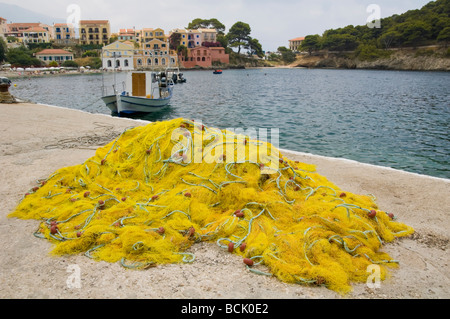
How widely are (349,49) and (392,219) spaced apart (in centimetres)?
11463

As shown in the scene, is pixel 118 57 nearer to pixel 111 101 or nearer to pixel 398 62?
pixel 111 101

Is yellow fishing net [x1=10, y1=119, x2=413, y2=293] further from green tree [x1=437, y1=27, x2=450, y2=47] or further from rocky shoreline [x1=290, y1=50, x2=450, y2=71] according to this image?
green tree [x1=437, y1=27, x2=450, y2=47]

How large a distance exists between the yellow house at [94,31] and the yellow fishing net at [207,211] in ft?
381

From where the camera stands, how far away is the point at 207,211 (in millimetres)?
4172

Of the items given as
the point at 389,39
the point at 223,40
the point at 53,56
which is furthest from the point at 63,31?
the point at 389,39

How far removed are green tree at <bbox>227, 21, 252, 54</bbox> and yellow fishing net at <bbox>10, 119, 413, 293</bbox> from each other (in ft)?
403

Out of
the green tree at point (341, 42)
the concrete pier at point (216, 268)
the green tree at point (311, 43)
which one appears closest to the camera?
the concrete pier at point (216, 268)

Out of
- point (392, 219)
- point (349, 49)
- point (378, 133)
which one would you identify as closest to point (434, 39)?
point (349, 49)

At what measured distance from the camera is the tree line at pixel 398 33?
79881mm

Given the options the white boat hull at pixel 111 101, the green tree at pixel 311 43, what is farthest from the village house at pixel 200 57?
the white boat hull at pixel 111 101

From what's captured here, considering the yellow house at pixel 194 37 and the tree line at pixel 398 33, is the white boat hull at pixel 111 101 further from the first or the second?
the yellow house at pixel 194 37
